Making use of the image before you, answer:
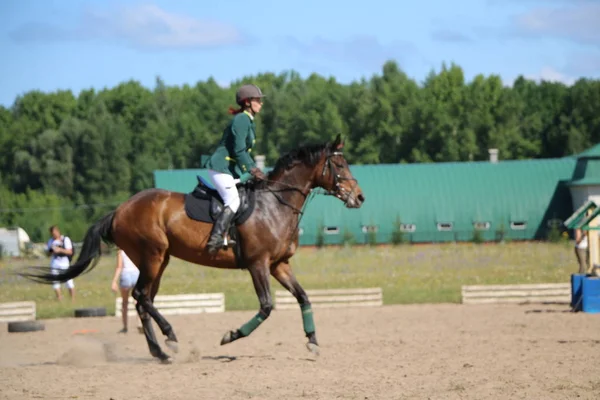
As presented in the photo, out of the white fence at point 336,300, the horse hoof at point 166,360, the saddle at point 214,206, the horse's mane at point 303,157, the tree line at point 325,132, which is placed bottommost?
the white fence at point 336,300

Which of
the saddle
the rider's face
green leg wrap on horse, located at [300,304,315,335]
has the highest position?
the rider's face

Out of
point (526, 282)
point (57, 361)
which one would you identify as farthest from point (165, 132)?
point (57, 361)

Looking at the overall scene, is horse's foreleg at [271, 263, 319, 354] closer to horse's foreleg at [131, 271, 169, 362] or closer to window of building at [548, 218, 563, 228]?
horse's foreleg at [131, 271, 169, 362]

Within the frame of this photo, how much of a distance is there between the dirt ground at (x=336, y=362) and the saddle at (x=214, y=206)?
1.67 metres

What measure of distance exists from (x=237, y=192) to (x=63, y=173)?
72.8m

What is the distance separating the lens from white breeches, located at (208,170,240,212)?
13062mm

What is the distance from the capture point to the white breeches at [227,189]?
42.9ft

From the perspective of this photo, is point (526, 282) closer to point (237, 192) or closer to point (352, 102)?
point (237, 192)

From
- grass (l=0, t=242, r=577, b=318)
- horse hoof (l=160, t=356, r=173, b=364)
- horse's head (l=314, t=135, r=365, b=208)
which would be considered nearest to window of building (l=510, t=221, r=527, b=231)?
grass (l=0, t=242, r=577, b=318)

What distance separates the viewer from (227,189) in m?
13.1

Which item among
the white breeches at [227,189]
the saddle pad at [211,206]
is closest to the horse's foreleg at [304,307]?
the saddle pad at [211,206]

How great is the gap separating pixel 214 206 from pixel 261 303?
149 cm

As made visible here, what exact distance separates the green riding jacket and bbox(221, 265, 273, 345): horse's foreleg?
54.6 inches

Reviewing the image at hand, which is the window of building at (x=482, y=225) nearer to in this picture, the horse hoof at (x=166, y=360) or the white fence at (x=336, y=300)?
the white fence at (x=336, y=300)
